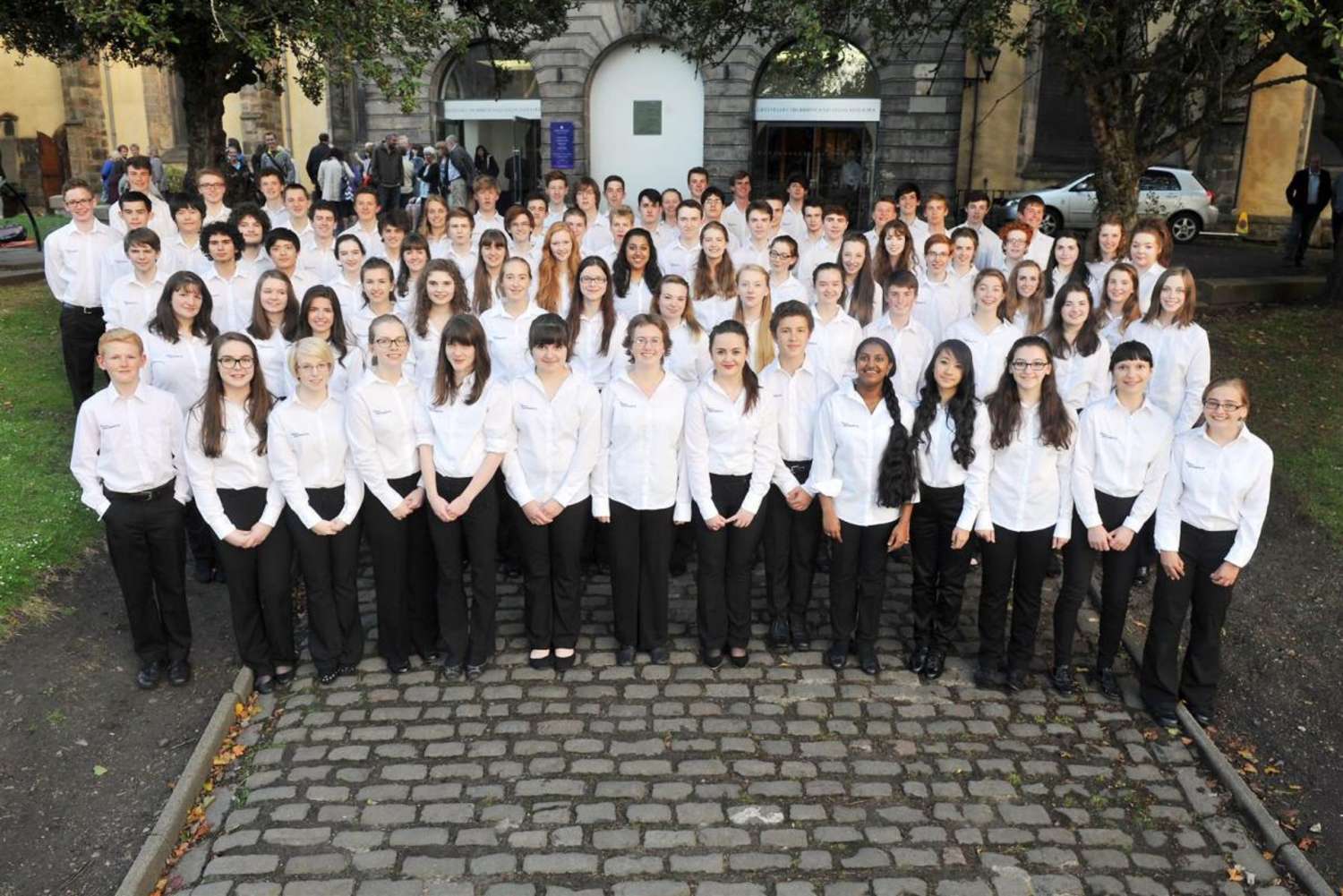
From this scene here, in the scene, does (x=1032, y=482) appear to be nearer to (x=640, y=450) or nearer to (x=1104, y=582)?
(x=1104, y=582)

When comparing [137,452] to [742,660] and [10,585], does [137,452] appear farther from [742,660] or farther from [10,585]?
[742,660]

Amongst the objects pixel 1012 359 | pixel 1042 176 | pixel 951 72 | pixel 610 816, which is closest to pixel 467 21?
pixel 1012 359

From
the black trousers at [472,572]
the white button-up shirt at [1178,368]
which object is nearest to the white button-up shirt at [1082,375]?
the white button-up shirt at [1178,368]

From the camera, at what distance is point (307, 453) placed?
221 inches

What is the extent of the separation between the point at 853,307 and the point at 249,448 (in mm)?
4311

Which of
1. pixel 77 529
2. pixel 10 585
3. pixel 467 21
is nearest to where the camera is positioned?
pixel 10 585

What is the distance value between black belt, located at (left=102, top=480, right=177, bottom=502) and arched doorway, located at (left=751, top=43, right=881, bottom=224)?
63.6 feet

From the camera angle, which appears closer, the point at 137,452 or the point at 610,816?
the point at 610,816

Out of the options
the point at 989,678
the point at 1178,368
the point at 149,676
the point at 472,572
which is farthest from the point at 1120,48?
the point at 149,676

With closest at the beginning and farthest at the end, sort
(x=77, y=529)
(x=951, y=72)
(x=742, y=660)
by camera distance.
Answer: (x=742, y=660)
(x=77, y=529)
(x=951, y=72)

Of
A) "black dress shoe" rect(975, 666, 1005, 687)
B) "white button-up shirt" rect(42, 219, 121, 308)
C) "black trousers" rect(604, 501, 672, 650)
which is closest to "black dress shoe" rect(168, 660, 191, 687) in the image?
"black trousers" rect(604, 501, 672, 650)

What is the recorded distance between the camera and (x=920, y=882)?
443 cm

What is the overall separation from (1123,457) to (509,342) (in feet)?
12.5

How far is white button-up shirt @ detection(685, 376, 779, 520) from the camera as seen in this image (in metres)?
5.91
